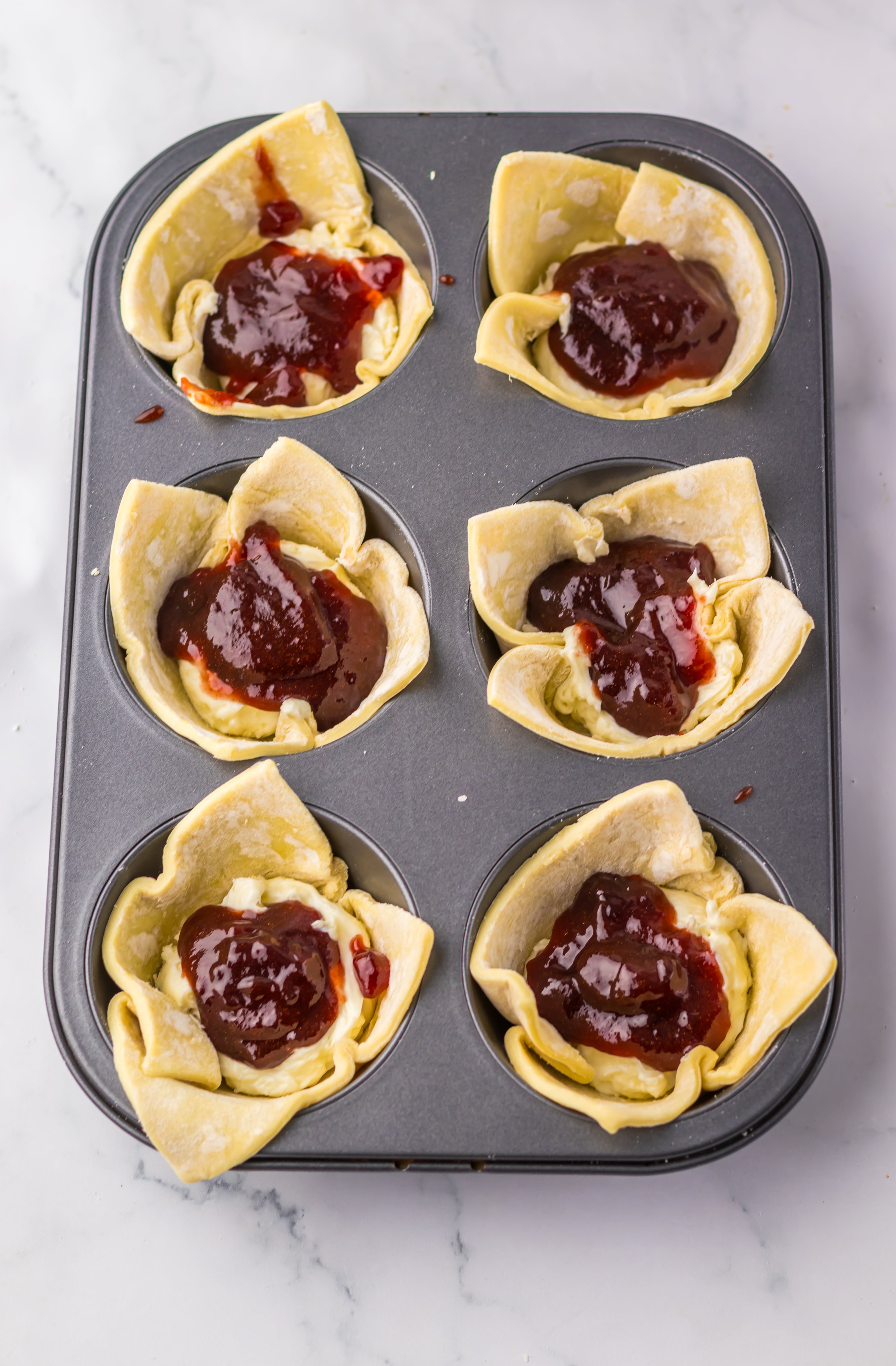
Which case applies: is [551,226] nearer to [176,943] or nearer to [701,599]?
[701,599]

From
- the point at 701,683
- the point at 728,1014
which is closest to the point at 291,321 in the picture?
the point at 701,683

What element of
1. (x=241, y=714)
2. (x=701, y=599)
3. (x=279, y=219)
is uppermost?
(x=279, y=219)

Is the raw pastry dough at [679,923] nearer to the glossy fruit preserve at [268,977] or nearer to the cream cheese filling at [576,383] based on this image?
the glossy fruit preserve at [268,977]

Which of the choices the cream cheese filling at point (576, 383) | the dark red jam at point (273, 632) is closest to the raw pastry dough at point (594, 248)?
the cream cheese filling at point (576, 383)

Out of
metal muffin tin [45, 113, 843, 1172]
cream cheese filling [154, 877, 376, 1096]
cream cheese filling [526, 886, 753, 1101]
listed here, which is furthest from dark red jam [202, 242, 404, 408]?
cream cheese filling [526, 886, 753, 1101]

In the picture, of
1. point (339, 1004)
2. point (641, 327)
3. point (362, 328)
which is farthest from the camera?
point (362, 328)

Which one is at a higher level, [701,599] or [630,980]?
[701,599]

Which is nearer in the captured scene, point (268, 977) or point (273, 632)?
point (268, 977)
